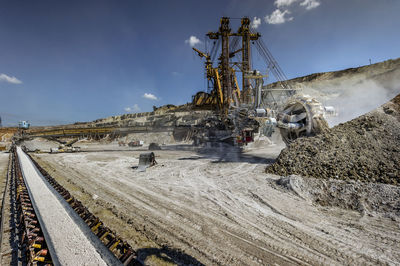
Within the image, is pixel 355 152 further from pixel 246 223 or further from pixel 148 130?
pixel 148 130

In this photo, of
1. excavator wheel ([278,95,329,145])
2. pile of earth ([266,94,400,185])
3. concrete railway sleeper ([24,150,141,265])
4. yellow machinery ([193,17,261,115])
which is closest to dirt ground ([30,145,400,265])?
concrete railway sleeper ([24,150,141,265])

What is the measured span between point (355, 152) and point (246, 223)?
5743 millimetres

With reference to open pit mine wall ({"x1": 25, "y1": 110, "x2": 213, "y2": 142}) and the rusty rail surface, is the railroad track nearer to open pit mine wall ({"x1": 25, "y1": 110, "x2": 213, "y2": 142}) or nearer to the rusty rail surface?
the rusty rail surface

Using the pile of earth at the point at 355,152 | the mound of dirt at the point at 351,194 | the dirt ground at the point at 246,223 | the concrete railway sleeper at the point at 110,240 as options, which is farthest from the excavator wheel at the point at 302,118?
the concrete railway sleeper at the point at 110,240

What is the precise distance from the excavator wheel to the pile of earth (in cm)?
177

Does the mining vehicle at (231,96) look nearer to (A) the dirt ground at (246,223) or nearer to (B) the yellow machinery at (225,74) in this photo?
(B) the yellow machinery at (225,74)

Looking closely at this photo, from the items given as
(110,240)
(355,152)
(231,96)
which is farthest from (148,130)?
(110,240)

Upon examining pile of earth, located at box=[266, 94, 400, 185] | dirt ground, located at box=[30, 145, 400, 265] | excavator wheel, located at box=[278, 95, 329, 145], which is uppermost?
excavator wheel, located at box=[278, 95, 329, 145]

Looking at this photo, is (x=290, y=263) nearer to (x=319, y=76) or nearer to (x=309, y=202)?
(x=309, y=202)

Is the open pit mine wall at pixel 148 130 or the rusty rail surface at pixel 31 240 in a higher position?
the open pit mine wall at pixel 148 130

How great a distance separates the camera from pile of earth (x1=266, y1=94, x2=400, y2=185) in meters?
5.79

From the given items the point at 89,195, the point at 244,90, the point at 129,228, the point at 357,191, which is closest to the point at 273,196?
the point at 357,191

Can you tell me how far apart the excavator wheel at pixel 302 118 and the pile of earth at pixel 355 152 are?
177 centimetres

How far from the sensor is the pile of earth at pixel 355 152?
5.79 meters
